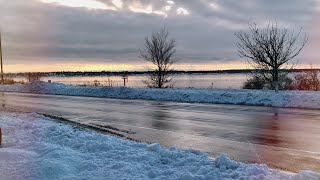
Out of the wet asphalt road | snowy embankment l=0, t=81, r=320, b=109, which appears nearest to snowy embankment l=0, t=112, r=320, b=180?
the wet asphalt road

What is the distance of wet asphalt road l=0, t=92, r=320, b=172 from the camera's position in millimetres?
8984

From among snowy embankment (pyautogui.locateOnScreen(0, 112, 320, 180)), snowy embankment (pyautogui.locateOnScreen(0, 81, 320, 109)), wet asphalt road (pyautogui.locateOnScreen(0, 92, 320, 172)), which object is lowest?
wet asphalt road (pyautogui.locateOnScreen(0, 92, 320, 172))

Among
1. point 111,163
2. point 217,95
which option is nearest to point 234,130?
point 111,163

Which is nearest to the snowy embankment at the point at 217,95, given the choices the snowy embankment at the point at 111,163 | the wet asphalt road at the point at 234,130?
the wet asphalt road at the point at 234,130

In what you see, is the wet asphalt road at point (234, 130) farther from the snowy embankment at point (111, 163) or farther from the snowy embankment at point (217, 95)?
the snowy embankment at point (217, 95)

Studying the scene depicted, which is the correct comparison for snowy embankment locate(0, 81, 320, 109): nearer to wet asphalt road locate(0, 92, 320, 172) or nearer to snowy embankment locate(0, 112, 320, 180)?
wet asphalt road locate(0, 92, 320, 172)

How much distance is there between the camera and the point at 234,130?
1241 cm

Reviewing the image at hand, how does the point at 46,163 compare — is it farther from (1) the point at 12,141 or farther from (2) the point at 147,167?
(1) the point at 12,141

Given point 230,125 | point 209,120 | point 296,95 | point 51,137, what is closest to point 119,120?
point 209,120

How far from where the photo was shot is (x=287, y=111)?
57.4 feet

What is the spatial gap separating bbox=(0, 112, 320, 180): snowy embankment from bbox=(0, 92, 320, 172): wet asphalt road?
1.60 metres

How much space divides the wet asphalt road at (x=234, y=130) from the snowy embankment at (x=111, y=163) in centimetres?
160

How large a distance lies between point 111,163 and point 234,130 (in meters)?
6.09

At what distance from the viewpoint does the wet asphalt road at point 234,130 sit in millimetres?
8984
